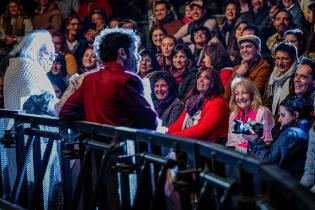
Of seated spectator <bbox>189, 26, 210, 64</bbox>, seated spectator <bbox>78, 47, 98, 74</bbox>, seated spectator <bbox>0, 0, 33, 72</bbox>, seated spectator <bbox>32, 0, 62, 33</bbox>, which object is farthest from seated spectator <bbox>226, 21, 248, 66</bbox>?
seated spectator <bbox>0, 0, 33, 72</bbox>

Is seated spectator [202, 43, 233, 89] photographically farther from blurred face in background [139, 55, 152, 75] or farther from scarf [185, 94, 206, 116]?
blurred face in background [139, 55, 152, 75]

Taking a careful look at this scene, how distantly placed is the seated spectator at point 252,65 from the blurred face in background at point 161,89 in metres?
0.96

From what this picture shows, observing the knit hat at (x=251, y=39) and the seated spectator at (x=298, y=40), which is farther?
the knit hat at (x=251, y=39)

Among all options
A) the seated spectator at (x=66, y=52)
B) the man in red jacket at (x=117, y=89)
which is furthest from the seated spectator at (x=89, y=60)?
the man in red jacket at (x=117, y=89)

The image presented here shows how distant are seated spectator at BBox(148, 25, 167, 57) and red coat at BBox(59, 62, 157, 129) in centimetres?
447

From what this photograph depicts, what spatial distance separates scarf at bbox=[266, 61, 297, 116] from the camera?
22.8 feet

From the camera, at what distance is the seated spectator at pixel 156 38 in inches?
362

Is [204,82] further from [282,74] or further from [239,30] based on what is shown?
[239,30]

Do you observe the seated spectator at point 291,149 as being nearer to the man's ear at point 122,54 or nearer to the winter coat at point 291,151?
the winter coat at point 291,151

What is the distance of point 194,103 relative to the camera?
23.5ft

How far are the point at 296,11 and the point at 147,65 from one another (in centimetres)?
228

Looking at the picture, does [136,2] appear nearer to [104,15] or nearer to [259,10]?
[104,15]

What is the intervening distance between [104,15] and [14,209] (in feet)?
16.5

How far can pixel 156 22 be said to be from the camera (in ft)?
31.4
